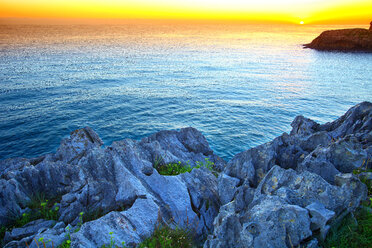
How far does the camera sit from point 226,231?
7.89 metres

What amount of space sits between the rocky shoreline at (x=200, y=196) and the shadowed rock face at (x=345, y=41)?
14240 centimetres

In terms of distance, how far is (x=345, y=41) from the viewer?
13262 centimetres

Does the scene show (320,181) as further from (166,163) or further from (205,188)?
(166,163)

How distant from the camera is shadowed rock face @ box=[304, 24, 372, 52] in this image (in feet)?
413

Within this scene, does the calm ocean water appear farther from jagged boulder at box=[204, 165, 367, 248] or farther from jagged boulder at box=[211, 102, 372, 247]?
jagged boulder at box=[204, 165, 367, 248]

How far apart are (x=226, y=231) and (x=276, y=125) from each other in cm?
3556

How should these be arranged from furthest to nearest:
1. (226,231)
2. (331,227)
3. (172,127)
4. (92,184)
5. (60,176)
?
(172,127)
(60,176)
(92,184)
(226,231)
(331,227)

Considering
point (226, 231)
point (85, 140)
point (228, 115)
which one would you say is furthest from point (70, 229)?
point (228, 115)

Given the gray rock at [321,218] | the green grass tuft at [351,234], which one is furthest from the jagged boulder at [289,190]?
the green grass tuft at [351,234]

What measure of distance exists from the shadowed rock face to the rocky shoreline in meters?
142

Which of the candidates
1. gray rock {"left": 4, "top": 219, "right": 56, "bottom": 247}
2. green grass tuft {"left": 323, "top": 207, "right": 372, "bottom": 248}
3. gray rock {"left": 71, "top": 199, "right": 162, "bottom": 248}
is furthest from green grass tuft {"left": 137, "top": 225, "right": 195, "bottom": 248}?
gray rock {"left": 4, "top": 219, "right": 56, "bottom": 247}

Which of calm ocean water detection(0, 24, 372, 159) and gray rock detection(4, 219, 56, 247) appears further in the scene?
calm ocean water detection(0, 24, 372, 159)

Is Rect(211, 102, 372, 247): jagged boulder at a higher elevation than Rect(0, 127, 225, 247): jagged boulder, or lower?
higher

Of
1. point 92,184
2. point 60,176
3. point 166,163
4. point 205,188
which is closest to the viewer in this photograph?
point 92,184
